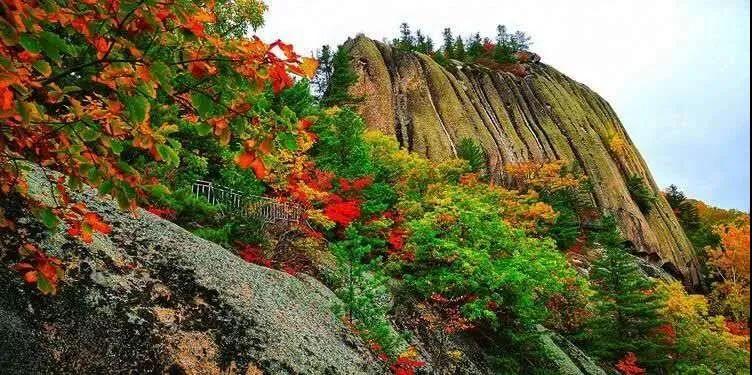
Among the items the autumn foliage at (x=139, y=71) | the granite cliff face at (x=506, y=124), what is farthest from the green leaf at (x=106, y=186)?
the granite cliff face at (x=506, y=124)

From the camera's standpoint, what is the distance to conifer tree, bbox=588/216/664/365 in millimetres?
19719

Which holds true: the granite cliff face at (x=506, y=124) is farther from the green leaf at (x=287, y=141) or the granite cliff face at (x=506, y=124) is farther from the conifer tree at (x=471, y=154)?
the green leaf at (x=287, y=141)

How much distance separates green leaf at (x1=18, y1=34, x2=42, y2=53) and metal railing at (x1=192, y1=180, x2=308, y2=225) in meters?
11.4

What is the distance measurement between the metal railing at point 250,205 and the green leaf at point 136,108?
11.3 m

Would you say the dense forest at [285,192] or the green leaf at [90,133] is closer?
the dense forest at [285,192]

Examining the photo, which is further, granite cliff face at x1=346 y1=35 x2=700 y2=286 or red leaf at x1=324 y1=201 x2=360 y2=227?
granite cliff face at x1=346 y1=35 x2=700 y2=286

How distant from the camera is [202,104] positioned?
7.84 feet

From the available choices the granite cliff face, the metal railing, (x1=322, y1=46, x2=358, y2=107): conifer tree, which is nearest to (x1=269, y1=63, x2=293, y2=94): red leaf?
the metal railing

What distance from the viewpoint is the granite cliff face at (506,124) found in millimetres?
38906

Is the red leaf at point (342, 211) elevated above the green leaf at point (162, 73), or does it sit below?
below

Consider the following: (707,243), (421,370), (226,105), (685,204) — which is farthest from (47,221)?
(685,204)

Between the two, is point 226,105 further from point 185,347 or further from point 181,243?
point 181,243

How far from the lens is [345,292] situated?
36.9 ft

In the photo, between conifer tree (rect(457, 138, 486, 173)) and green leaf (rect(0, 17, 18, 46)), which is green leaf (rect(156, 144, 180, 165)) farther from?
conifer tree (rect(457, 138, 486, 173))
